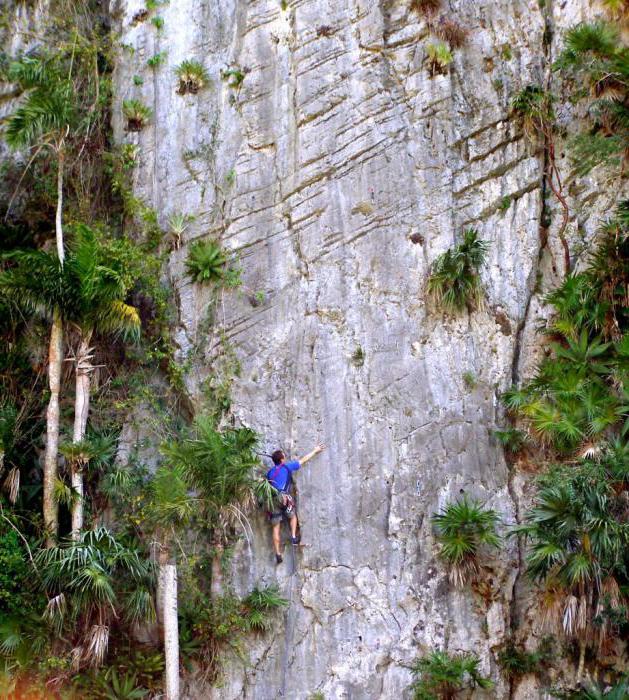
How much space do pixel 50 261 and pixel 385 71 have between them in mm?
6881

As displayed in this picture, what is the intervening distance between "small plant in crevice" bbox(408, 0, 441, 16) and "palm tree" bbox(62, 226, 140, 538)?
291 inches

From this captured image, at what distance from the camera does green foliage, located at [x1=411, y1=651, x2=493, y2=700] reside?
11352mm

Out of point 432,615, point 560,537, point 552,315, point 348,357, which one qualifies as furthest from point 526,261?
point 432,615

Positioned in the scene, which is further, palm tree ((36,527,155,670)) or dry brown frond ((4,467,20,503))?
dry brown frond ((4,467,20,503))

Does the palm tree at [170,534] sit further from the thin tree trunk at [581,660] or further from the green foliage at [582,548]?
the thin tree trunk at [581,660]

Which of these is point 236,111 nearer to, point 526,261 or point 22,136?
point 22,136

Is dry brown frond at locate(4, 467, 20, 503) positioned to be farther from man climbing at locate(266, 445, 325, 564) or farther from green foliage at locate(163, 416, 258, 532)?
man climbing at locate(266, 445, 325, 564)

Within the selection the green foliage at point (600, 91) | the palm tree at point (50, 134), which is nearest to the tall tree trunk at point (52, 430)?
the palm tree at point (50, 134)

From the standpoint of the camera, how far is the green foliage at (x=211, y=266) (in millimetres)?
13898

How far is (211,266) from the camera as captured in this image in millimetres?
13930

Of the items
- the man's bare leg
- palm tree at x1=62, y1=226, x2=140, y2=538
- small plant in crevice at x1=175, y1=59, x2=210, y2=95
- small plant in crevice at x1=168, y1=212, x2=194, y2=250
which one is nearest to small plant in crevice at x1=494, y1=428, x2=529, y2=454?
the man's bare leg

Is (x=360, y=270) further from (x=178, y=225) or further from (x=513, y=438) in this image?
(x=513, y=438)

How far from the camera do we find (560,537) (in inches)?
415

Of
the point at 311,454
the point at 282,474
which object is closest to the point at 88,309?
the point at 282,474
